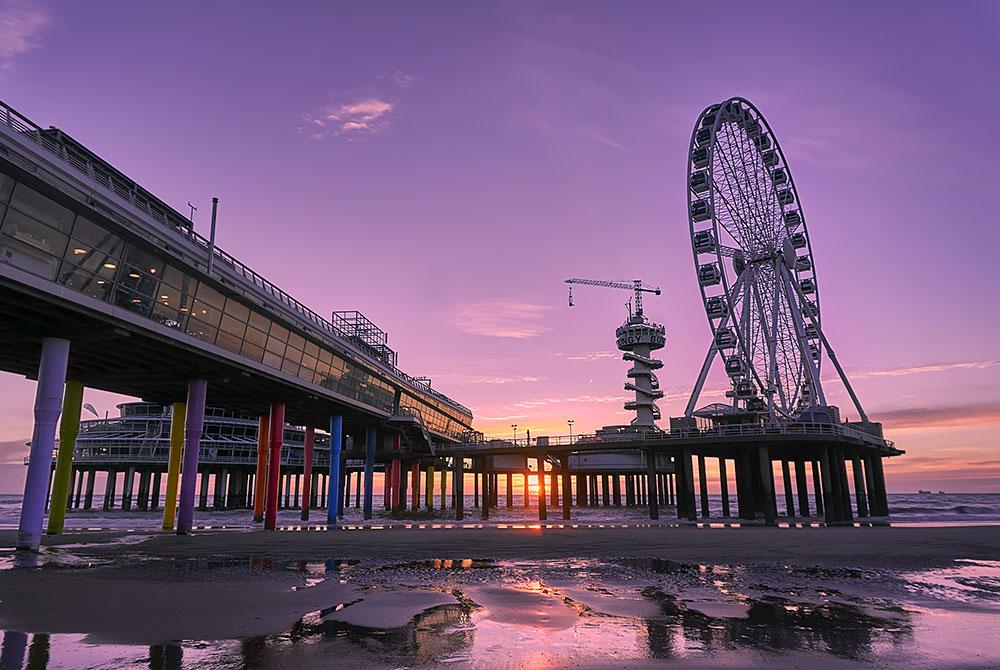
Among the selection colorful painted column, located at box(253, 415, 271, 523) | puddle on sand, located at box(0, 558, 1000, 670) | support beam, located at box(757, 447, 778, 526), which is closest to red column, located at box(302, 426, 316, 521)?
colorful painted column, located at box(253, 415, 271, 523)

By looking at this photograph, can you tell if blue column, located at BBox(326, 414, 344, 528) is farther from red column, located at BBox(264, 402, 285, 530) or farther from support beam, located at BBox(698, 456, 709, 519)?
support beam, located at BBox(698, 456, 709, 519)

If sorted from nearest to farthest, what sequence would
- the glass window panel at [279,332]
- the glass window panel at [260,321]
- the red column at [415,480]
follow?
the glass window panel at [260,321] < the glass window panel at [279,332] < the red column at [415,480]

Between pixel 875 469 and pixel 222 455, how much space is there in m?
84.4

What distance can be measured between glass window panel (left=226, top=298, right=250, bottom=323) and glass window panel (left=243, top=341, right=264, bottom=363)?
64.2 inches

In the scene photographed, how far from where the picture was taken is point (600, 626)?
30.2ft

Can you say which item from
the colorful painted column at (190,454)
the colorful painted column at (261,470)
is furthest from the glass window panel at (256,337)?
the colorful painted column at (261,470)

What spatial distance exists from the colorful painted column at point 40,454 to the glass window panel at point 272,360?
13.1 m

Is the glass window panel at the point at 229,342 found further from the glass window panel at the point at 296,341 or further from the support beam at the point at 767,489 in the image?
the support beam at the point at 767,489

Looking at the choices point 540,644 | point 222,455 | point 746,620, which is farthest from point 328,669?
point 222,455

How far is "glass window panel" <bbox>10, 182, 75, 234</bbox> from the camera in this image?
65.6 ft

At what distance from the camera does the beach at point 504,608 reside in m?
7.55

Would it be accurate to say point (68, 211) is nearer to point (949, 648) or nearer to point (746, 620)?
point (746, 620)

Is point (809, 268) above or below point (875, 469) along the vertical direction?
above

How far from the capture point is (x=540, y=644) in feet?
26.3
